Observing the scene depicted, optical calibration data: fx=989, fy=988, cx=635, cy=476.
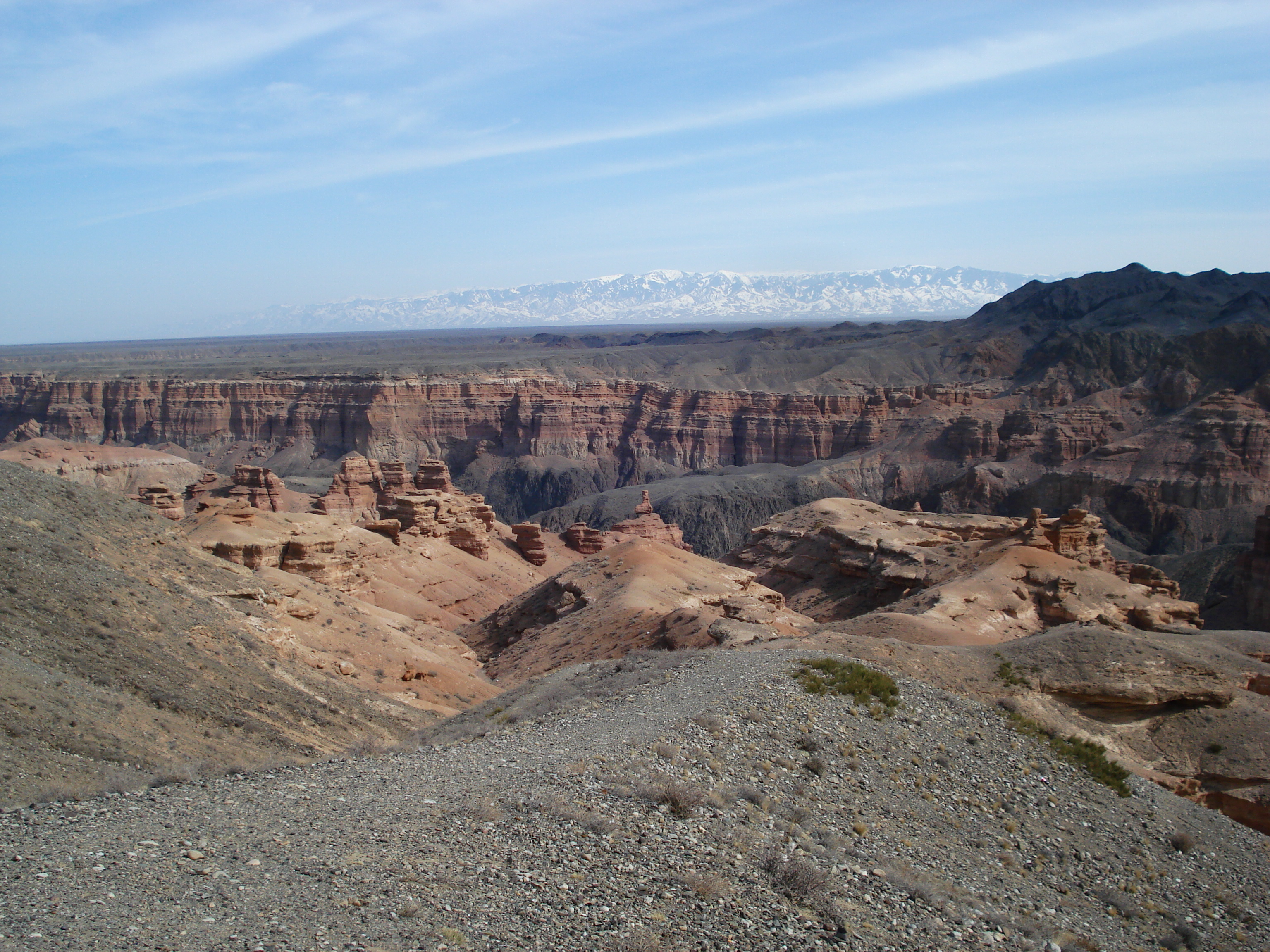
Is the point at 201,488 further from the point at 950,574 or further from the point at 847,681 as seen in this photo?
the point at 847,681

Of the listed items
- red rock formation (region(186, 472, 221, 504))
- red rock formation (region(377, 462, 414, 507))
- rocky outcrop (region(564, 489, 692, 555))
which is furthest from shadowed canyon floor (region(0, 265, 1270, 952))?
red rock formation (region(377, 462, 414, 507))

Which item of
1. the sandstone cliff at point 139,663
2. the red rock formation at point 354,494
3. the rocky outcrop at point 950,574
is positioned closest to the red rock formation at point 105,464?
the red rock formation at point 354,494

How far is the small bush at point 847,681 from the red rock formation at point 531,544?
133 feet

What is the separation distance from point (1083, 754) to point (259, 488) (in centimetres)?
4705

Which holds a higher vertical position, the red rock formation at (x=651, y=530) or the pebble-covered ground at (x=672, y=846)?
the pebble-covered ground at (x=672, y=846)

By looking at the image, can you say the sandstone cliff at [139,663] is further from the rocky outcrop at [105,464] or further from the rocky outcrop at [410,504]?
the rocky outcrop at [105,464]

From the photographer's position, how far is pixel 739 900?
10.5 meters

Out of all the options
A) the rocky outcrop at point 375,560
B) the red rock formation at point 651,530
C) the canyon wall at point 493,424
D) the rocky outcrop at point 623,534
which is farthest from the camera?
the canyon wall at point 493,424

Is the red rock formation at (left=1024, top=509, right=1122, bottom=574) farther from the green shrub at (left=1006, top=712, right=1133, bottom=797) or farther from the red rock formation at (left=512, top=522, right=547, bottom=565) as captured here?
the red rock formation at (left=512, top=522, right=547, bottom=565)

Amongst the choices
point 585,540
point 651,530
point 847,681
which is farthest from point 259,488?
point 847,681

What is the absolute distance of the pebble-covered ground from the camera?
9.02 metres

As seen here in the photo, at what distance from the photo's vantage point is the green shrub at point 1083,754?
698 inches

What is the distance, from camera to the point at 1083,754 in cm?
1822

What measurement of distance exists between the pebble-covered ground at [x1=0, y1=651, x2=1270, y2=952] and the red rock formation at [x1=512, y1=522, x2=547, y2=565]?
132 ft
